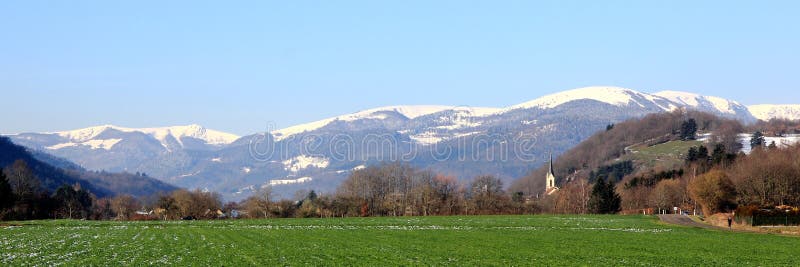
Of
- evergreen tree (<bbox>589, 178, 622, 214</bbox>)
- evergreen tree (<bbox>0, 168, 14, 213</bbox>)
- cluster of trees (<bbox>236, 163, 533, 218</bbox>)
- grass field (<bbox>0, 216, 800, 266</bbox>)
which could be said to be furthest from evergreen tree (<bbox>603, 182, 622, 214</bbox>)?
evergreen tree (<bbox>0, 168, 14, 213</bbox>)

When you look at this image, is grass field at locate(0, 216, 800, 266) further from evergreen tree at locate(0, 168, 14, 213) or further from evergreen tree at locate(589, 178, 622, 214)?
evergreen tree at locate(589, 178, 622, 214)

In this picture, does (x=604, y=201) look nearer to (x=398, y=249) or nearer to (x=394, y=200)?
(x=394, y=200)

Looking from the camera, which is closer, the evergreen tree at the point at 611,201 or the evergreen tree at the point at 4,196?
the evergreen tree at the point at 4,196

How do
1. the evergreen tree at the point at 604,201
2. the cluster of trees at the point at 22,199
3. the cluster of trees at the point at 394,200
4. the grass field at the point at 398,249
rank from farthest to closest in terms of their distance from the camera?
the cluster of trees at the point at 394,200 → the evergreen tree at the point at 604,201 → the cluster of trees at the point at 22,199 → the grass field at the point at 398,249

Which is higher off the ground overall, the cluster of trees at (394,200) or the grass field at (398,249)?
the cluster of trees at (394,200)

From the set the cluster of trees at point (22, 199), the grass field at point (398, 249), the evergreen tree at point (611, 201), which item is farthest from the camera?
the evergreen tree at point (611, 201)

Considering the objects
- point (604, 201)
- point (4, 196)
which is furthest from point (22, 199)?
point (604, 201)

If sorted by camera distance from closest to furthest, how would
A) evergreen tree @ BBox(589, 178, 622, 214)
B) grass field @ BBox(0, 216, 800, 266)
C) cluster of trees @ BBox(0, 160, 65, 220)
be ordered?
grass field @ BBox(0, 216, 800, 266)
cluster of trees @ BBox(0, 160, 65, 220)
evergreen tree @ BBox(589, 178, 622, 214)

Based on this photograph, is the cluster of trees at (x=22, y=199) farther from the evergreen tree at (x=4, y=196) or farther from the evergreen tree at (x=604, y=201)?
the evergreen tree at (x=604, y=201)

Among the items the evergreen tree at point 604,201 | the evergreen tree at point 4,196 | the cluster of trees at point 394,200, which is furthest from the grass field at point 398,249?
the cluster of trees at point 394,200

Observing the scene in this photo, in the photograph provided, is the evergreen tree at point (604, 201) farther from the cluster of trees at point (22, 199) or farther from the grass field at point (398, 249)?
the cluster of trees at point (22, 199)

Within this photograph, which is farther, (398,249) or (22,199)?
(22,199)

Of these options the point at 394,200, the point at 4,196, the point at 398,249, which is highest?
the point at 4,196

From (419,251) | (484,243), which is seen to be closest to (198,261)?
(419,251)
